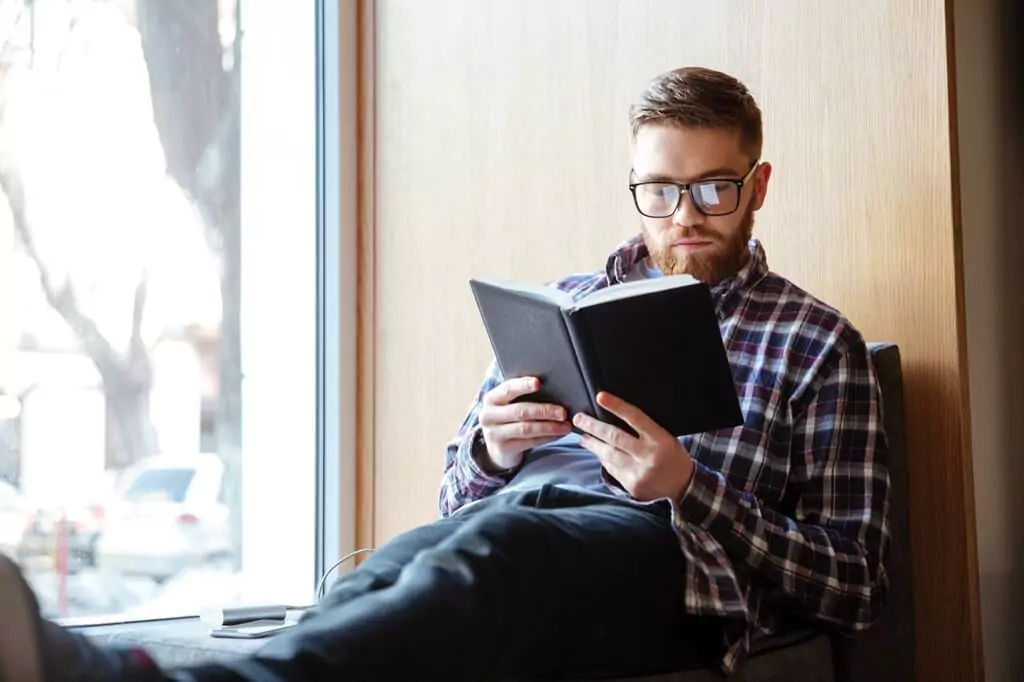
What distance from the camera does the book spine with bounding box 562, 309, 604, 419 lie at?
3.89ft

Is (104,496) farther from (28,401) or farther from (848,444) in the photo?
(848,444)

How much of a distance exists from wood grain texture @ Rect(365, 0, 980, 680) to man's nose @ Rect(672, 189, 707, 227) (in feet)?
0.90

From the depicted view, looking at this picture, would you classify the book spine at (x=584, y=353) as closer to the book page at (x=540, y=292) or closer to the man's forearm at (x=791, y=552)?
the book page at (x=540, y=292)

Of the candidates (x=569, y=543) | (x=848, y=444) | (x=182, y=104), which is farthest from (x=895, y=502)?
(x=182, y=104)

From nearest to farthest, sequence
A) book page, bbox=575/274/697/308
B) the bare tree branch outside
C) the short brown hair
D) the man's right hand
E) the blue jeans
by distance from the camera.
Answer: the blue jeans < book page, bbox=575/274/697/308 < the man's right hand < the short brown hair < the bare tree branch outside

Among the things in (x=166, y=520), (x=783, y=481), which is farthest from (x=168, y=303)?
(x=783, y=481)

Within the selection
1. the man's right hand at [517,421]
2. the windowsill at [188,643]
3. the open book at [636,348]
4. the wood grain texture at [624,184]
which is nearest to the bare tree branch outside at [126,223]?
the wood grain texture at [624,184]

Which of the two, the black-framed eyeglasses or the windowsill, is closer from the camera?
the windowsill

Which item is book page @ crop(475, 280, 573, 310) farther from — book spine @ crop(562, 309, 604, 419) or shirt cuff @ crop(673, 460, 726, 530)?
shirt cuff @ crop(673, 460, 726, 530)

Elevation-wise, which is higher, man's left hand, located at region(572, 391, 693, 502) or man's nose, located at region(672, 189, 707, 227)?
man's nose, located at region(672, 189, 707, 227)

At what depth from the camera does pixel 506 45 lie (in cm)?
220

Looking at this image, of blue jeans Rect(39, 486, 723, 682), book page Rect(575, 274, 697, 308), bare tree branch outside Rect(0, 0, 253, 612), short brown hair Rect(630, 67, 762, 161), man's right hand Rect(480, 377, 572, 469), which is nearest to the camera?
blue jeans Rect(39, 486, 723, 682)

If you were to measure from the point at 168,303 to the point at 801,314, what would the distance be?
4.33 ft

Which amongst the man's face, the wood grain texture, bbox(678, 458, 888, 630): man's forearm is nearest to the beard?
the man's face
